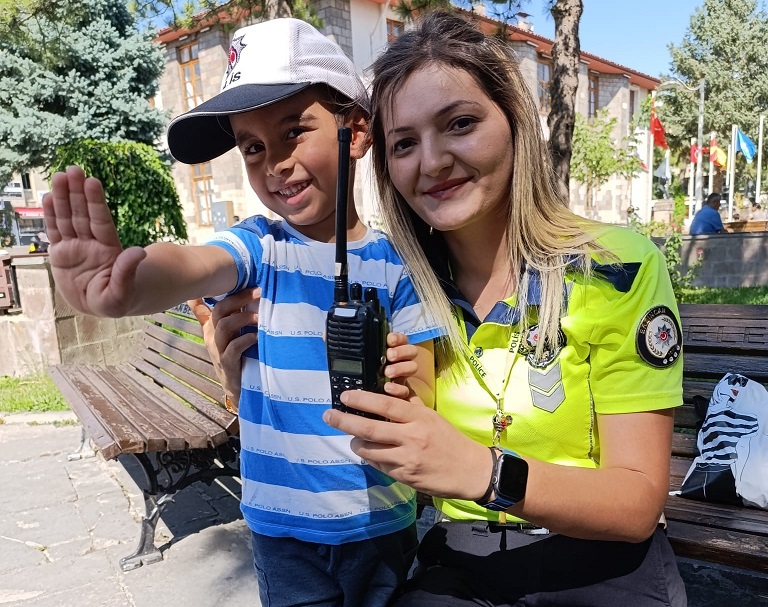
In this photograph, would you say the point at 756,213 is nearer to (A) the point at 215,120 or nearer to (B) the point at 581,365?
(B) the point at 581,365

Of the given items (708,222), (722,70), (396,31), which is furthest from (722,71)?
(396,31)

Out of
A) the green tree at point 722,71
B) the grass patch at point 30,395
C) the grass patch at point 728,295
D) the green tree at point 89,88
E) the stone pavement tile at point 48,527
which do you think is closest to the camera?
the stone pavement tile at point 48,527

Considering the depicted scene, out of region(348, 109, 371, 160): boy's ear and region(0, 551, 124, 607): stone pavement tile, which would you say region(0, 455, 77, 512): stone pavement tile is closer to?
region(0, 551, 124, 607): stone pavement tile

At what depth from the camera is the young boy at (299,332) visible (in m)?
1.40

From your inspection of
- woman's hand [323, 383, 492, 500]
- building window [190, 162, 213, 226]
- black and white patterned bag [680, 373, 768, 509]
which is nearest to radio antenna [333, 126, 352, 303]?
woman's hand [323, 383, 492, 500]

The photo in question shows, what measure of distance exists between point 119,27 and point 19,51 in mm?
2066

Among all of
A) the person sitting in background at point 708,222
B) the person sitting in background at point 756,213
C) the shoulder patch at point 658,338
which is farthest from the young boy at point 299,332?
the person sitting in background at point 756,213

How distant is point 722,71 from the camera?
32.5 m

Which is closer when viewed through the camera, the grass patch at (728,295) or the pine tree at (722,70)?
the grass patch at (728,295)

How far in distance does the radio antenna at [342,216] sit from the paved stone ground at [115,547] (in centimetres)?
210

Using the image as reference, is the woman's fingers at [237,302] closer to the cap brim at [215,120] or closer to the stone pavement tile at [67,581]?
the cap brim at [215,120]

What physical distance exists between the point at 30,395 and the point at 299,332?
539 centimetres

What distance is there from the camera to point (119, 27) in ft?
42.1

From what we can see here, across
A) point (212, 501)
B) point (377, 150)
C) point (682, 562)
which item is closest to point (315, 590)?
point (377, 150)
